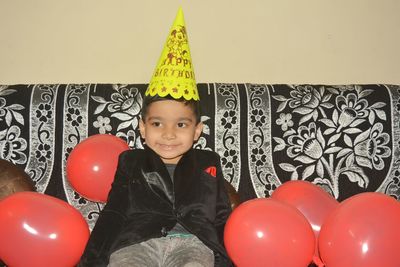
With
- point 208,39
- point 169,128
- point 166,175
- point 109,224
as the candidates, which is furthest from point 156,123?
point 208,39

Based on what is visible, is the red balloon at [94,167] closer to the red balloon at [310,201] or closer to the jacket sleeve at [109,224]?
the jacket sleeve at [109,224]

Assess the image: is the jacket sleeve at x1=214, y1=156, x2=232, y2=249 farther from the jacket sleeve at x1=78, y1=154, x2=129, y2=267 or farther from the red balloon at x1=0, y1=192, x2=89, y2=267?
the red balloon at x1=0, y1=192, x2=89, y2=267

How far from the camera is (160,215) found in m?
1.66

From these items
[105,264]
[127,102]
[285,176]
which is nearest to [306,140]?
[285,176]

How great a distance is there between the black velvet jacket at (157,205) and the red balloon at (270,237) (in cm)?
14

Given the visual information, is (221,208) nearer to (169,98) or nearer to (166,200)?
(166,200)

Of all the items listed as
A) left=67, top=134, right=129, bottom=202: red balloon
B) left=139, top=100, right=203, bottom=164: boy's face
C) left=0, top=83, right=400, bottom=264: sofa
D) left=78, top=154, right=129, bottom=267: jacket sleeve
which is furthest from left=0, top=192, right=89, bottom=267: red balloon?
left=0, top=83, right=400, bottom=264: sofa

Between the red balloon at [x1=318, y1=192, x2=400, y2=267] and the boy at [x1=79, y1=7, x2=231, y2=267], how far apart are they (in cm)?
37

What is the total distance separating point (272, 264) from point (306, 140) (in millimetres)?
818

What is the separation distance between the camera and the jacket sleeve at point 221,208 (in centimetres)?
171

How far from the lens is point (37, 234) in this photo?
1466 millimetres

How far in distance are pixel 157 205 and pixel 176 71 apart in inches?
18.9

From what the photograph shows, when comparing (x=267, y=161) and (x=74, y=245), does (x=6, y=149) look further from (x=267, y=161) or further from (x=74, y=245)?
(x=267, y=161)

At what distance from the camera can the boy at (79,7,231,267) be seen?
155 centimetres
